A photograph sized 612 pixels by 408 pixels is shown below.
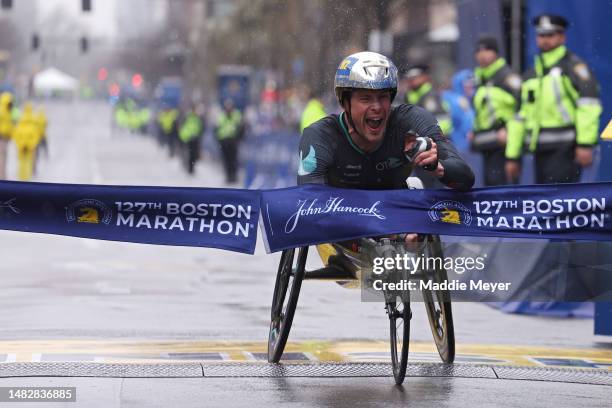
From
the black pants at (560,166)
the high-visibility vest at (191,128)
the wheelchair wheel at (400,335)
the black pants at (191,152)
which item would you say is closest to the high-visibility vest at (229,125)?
the black pants at (191,152)

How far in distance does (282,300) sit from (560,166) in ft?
17.5

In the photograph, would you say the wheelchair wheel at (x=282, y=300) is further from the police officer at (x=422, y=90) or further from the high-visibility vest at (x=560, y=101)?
the police officer at (x=422, y=90)

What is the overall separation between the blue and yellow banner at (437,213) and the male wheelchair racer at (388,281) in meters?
0.17

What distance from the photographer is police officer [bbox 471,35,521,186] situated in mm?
16547

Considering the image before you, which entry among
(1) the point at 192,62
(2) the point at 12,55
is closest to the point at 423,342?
(1) the point at 192,62

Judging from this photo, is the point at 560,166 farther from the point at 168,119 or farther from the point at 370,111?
the point at 168,119

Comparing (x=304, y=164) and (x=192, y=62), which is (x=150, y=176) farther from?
(x=192, y=62)

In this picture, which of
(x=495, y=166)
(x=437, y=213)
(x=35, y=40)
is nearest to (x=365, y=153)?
(x=437, y=213)

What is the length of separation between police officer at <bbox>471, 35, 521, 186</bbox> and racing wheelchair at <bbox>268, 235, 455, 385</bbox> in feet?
23.5

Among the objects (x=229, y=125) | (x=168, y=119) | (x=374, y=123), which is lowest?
(x=168, y=119)

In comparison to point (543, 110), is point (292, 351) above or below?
below

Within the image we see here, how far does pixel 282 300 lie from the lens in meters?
9.70

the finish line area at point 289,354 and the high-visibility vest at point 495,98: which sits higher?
the high-visibility vest at point 495,98

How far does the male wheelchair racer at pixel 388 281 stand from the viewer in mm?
8664
